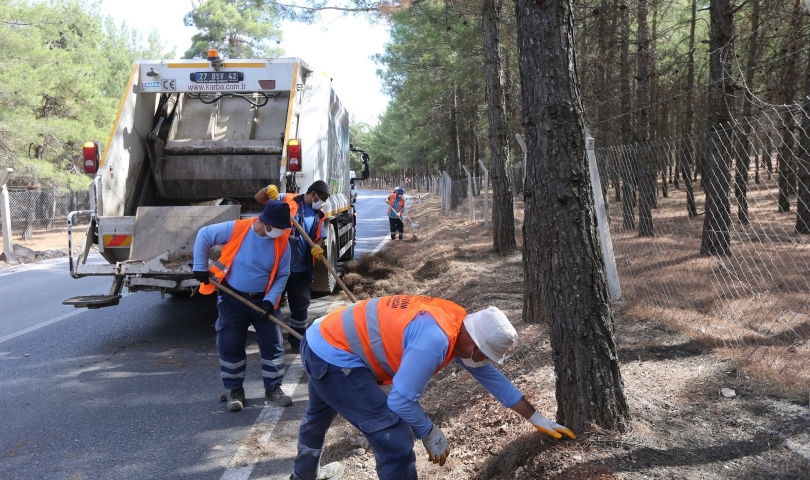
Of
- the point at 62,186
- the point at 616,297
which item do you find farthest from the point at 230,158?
the point at 62,186

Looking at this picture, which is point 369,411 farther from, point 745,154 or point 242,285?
point 745,154

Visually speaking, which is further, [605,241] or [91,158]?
[91,158]

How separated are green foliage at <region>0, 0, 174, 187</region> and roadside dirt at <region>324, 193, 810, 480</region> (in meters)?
17.4

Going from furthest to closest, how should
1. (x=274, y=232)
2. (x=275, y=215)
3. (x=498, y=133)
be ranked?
(x=498, y=133)
(x=274, y=232)
(x=275, y=215)

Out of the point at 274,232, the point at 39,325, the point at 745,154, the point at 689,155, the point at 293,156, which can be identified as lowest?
the point at 39,325

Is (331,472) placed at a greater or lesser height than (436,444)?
lesser

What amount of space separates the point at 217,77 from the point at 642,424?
6593 mm

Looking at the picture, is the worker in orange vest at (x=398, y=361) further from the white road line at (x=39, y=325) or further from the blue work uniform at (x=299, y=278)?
the white road line at (x=39, y=325)

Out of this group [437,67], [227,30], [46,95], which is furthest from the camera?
[227,30]

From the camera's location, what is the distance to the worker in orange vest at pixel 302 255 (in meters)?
6.47

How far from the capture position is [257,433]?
14.9 ft

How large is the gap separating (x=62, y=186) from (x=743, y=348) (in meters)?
22.1

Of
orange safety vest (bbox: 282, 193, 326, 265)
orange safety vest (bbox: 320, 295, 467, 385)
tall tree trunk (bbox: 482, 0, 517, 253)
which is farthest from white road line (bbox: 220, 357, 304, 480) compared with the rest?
tall tree trunk (bbox: 482, 0, 517, 253)

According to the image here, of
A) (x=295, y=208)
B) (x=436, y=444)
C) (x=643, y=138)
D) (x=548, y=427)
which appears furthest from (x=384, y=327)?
(x=643, y=138)
